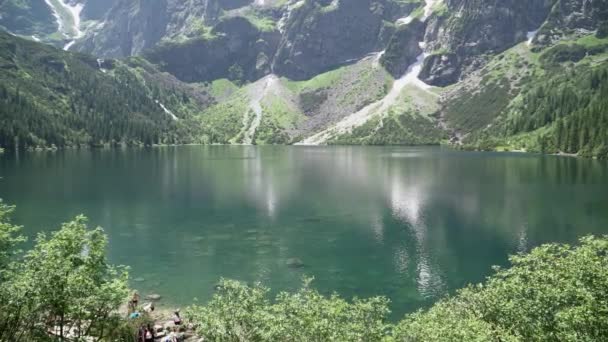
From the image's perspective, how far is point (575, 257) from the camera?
30.0 m

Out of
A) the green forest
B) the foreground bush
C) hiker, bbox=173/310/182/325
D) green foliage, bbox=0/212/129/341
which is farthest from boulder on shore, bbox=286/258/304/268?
green foliage, bbox=0/212/129/341

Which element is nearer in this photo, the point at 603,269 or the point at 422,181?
the point at 603,269

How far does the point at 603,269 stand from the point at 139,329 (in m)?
32.6

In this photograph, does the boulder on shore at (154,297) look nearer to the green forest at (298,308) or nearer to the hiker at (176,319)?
the hiker at (176,319)

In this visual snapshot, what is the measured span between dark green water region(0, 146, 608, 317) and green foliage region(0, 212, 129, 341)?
2551 cm

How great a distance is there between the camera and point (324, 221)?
88688mm

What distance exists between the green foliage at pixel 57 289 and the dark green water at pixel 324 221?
25.5m

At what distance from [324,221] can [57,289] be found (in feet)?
223

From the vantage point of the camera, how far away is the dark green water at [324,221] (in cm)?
5841

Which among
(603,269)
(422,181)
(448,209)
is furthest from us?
(422,181)

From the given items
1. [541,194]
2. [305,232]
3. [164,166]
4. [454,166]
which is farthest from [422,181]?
[164,166]

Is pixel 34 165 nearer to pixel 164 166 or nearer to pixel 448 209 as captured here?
pixel 164 166

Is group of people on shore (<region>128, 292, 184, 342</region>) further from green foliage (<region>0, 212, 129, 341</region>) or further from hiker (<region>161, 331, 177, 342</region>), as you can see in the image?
green foliage (<region>0, 212, 129, 341</region>)

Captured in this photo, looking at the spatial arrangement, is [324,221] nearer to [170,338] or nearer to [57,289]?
[170,338]
